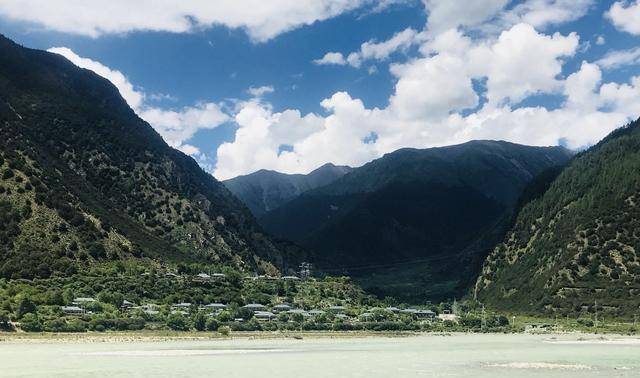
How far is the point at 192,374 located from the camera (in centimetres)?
6475

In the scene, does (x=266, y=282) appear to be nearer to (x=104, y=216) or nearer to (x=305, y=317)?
(x=305, y=317)

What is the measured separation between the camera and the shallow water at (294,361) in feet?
220

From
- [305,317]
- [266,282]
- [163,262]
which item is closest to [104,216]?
[163,262]

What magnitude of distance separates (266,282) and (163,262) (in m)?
28.7

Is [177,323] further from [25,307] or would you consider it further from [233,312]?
[25,307]

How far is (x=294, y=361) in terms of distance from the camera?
3142 inches

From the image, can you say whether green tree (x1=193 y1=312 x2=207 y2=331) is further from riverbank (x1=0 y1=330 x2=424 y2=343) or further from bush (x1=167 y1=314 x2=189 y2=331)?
riverbank (x1=0 y1=330 x2=424 y2=343)

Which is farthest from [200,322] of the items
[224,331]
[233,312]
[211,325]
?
[233,312]

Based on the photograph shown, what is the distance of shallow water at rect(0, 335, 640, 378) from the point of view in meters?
67.0

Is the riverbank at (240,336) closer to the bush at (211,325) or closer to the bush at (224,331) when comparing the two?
the bush at (224,331)

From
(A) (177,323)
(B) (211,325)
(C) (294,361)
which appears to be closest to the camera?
(C) (294,361)

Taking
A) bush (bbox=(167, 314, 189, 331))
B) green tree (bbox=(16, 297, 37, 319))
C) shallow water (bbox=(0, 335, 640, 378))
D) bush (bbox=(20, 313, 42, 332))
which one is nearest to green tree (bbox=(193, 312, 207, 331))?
bush (bbox=(167, 314, 189, 331))

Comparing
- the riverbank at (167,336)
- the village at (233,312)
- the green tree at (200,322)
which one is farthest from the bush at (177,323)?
the riverbank at (167,336)

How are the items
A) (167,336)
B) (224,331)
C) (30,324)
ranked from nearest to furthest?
(30,324) → (167,336) → (224,331)
